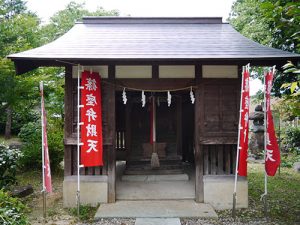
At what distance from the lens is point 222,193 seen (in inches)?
295

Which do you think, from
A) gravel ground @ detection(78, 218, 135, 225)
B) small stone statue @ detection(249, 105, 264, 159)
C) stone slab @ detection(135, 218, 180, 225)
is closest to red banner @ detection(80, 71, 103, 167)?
gravel ground @ detection(78, 218, 135, 225)

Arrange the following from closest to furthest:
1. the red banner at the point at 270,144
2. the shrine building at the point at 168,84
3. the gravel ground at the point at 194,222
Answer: the gravel ground at the point at 194,222 < the red banner at the point at 270,144 < the shrine building at the point at 168,84

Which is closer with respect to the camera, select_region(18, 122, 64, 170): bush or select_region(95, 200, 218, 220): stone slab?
select_region(95, 200, 218, 220): stone slab

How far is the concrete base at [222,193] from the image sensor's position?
7453 mm

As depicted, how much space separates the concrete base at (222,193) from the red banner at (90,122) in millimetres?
2672

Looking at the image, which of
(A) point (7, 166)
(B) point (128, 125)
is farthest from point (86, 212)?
(B) point (128, 125)

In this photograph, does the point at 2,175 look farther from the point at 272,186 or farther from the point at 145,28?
the point at 272,186

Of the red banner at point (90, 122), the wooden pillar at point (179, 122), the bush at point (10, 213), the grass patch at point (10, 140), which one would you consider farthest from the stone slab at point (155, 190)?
the grass patch at point (10, 140)

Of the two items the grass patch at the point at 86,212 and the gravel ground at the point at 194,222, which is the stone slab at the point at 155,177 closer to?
the grass patch at the point at 86,212

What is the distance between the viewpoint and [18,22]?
11.9 metres

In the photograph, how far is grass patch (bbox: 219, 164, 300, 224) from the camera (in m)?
6.87

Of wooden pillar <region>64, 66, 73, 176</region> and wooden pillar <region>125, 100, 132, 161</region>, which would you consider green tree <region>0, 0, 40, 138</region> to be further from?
wooden pillar <region>125, 100, 132, 161</region>

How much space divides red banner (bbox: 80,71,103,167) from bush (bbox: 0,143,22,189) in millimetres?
2014

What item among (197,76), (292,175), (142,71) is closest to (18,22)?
(142,71)
